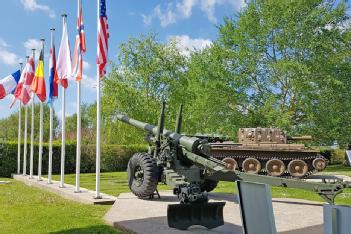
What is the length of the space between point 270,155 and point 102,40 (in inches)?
440

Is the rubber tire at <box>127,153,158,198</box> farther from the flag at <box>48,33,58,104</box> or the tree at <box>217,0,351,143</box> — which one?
the tree at <box>217,0,351,143</box>

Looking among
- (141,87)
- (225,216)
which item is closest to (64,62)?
(225,216)

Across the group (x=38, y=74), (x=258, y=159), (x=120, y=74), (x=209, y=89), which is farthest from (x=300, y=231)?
(x=120, y=74)

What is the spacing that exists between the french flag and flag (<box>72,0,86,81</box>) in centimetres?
600

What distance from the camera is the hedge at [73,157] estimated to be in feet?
73.2

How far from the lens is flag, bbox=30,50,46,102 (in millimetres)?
15490

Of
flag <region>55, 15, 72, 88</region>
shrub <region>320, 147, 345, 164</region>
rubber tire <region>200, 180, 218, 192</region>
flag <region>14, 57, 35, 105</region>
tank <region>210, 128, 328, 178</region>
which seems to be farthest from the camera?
shrub <region>320, 147, 345, 164</region>

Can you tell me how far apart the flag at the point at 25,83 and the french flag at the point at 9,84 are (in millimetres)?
209

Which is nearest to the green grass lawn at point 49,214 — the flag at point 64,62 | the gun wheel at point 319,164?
the flag at point 64,62

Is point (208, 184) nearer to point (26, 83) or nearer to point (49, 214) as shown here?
point (49, 214)

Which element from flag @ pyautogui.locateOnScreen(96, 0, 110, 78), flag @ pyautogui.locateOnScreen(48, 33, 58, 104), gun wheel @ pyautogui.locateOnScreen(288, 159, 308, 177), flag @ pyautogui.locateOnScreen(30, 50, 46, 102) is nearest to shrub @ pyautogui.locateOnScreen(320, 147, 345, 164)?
gun wheel @ pyautogui.locateOnScreen(288, 159, 308, 177)

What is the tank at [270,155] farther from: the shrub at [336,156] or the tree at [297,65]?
the shrub at [336,156]

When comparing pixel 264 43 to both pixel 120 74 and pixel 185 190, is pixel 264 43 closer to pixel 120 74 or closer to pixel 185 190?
pixel 120 74

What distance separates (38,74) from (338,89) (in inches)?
642
